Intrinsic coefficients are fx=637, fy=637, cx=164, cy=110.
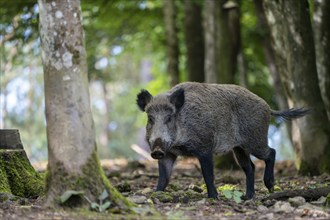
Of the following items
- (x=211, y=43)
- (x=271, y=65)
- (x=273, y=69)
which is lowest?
(x=273, y=69)

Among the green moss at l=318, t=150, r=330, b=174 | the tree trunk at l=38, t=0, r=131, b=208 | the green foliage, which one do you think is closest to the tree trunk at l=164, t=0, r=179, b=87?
the green moss at l=318, t=150, r=330, b=174

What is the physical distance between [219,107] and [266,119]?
2.77 ft

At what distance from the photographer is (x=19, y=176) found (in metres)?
8.40

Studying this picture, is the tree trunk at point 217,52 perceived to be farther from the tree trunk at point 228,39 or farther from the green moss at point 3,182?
the green moss at point 3,182

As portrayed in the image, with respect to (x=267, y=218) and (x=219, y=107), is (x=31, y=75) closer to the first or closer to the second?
(x=219, y=107)

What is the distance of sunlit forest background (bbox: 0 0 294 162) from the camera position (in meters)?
16.4

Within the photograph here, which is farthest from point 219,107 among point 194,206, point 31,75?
point 31,75

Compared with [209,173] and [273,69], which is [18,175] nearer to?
[209,173]

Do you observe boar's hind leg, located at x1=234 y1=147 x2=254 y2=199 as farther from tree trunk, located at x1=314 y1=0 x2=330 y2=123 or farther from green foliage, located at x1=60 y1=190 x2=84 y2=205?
tree trunk, located at x1=314 y1=0 x2=330 y2=123

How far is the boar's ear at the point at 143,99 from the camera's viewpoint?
8.27 metres

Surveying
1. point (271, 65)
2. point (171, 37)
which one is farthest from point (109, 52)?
point (271, 65)

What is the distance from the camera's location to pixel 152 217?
20.0 feet

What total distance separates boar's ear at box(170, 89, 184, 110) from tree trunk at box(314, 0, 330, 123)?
15.1 ft

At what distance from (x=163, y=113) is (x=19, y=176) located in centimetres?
209
